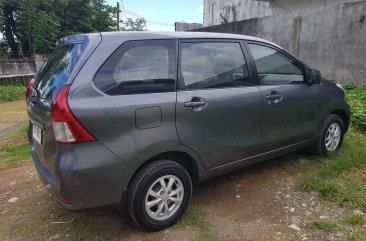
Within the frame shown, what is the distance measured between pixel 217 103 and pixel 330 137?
2.21 metres

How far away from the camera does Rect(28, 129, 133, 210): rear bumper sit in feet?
7.97

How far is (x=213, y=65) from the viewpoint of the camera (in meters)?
3.23

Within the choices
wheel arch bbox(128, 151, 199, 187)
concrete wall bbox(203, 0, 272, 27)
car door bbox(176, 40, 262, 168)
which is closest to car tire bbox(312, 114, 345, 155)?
car door bbox(176, 40, 262, 168)

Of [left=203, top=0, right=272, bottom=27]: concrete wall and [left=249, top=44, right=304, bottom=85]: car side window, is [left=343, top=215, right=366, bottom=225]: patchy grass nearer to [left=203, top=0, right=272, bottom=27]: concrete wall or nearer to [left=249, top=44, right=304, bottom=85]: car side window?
[left=249, top=44, right=304, bottom=85]: car side window

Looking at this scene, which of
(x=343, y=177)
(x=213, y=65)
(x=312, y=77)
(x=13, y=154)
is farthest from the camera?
(x=13, y=154)

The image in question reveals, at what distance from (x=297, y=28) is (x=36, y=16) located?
1836 centimetres

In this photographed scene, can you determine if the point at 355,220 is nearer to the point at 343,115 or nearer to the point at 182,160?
the point at 182,160

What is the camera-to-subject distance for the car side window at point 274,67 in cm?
361

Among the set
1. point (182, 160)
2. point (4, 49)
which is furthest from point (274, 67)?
point (4, 49)

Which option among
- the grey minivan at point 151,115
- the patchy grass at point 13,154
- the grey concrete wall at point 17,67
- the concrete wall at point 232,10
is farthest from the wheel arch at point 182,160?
the grey concrete wall at point 17,67

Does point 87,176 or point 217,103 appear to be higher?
point 217,103

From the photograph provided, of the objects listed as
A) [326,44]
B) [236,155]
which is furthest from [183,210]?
[326,44]

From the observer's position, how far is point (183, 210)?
3072mm

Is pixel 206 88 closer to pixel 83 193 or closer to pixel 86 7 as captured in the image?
pixel 83 193
